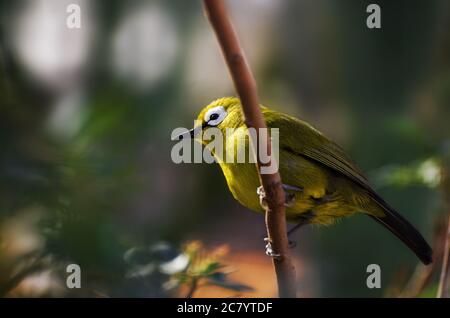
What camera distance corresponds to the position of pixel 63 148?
137cm

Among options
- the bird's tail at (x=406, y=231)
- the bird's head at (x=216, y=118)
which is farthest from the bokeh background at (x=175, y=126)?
the bird's head at (x=216, y=118)

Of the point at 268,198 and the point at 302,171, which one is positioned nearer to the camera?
the point at 268,198

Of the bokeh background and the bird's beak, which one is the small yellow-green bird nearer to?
the bird's beak

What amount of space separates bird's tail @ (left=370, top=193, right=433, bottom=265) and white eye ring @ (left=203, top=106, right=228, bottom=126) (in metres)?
0.56

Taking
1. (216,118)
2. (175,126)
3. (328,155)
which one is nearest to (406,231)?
(328,155)

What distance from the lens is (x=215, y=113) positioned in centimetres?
201

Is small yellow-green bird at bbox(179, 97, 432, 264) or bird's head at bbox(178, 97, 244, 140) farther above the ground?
bird's head at bbox(178, 97, 244, 140)

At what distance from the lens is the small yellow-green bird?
189cm

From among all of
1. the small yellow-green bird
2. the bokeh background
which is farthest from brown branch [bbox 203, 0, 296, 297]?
the small yellow-green bird

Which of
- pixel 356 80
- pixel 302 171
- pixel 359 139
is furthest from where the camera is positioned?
pixel 356 80

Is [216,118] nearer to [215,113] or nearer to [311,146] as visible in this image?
[215,113]
